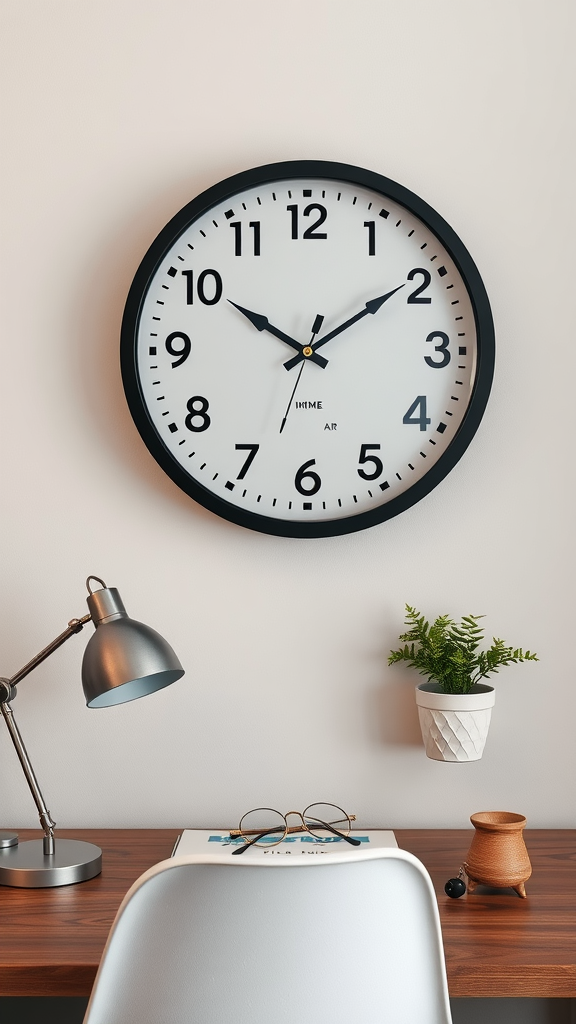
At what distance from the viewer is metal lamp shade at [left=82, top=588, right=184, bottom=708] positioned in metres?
1.17

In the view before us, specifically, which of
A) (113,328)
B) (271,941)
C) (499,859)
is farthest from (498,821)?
(113,328)

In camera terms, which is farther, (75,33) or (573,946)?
(75,33)

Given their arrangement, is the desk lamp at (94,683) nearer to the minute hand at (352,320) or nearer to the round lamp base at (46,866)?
the round lamp base at (46,866)

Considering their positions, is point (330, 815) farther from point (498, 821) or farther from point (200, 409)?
point (200, 409)

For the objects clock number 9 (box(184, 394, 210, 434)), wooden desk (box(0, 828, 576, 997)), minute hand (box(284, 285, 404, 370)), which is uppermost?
minute hand (box(284, 285, 404, 370))

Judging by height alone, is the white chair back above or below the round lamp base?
above

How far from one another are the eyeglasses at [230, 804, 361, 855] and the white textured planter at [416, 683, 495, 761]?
0.18 metres

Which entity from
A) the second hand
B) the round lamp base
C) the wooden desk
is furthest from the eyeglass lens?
the second hand

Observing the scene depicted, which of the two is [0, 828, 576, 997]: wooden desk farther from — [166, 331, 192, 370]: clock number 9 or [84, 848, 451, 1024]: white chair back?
[166, 331, 192, 370]: clock number 9

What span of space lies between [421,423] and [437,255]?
278mm

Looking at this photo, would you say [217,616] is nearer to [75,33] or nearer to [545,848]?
[545,848]

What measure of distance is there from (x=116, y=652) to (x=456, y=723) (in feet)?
1.75

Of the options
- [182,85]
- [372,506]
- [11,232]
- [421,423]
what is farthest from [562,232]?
[11,232]

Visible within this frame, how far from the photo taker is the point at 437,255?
4.60 ft
